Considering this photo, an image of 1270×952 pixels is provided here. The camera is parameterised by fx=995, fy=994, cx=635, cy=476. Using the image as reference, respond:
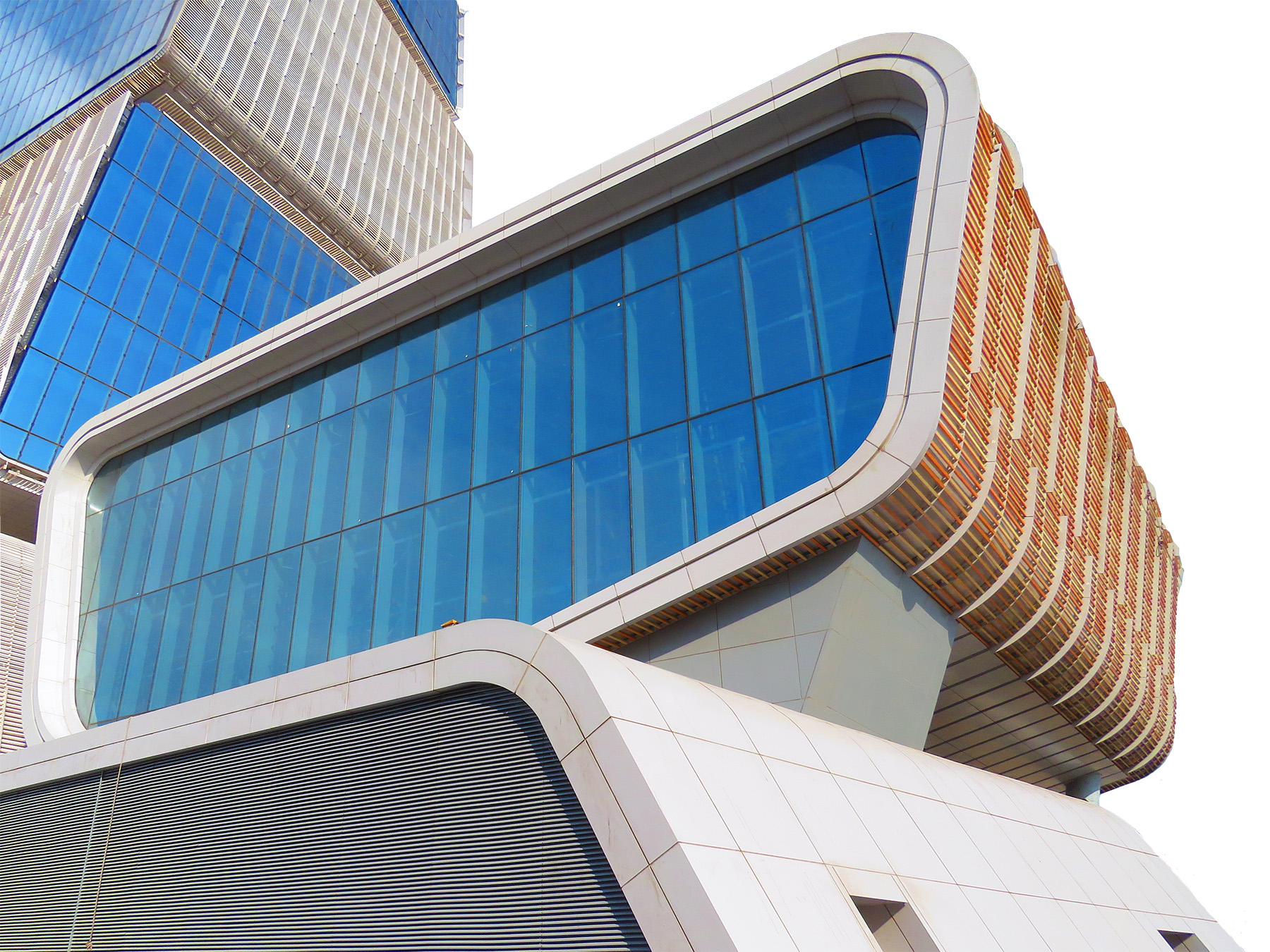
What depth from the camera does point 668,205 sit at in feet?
59.8

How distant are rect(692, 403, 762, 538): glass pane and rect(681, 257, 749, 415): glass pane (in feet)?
1.18

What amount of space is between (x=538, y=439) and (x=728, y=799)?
9.92 metres

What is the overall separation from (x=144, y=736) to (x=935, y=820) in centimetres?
1008

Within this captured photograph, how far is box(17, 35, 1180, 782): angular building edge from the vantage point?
14.0 m

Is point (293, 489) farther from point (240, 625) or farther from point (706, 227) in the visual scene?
point (706, 227)

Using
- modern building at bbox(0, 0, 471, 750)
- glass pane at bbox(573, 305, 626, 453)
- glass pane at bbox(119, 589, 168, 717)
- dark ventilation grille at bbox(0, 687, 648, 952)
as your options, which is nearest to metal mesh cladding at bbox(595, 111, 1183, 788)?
glass pane at bbox(573, 305, 626, 453)

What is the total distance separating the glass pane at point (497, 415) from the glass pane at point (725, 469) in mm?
3872

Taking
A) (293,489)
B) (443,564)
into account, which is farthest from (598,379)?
(293,489)

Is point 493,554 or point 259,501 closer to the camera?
point 493,554

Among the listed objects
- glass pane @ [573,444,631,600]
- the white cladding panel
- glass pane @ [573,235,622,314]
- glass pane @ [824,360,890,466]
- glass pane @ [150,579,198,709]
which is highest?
the white cladding panel

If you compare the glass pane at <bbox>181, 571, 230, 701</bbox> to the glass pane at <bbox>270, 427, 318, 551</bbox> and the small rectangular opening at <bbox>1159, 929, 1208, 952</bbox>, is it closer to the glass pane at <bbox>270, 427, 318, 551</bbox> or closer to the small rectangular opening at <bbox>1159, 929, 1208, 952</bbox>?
the glass pane at <bbox>270, 427, 318, 551</bbox>

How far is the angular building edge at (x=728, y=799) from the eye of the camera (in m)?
8.09

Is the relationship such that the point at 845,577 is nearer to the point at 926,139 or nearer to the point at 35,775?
the point at 926,139

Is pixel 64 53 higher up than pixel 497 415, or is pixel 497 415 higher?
pixel 64 53
